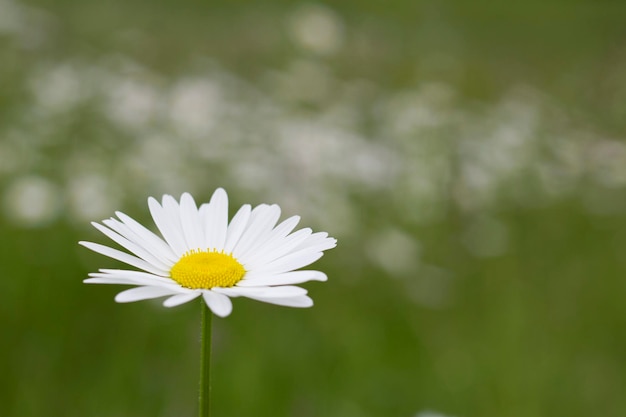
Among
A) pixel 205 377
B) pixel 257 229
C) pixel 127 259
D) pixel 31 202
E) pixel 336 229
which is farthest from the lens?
pixel 336 229

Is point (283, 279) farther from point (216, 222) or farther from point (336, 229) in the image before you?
point (336, 229)

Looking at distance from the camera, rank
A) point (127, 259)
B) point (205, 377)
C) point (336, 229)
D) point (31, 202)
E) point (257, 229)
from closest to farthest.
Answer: point (205, 377) → point (127, 259) → point (257, 229) → point (31, 202) → point (336, 229)

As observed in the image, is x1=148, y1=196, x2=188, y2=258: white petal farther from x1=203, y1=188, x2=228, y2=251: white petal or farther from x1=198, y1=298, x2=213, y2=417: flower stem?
x1=198, y1=298, x2=213, y2=417: flower stem

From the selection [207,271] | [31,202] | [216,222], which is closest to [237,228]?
[216,222]

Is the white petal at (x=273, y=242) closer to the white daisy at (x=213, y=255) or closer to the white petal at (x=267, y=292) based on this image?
the white daisy at (x=213, y=255)

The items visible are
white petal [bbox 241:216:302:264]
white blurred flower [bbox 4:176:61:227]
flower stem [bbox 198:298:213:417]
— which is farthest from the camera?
white blurred flower [bbox 4:176:61:227]

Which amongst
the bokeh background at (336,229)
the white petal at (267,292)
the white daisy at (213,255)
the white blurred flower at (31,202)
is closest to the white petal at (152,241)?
the white daisy at (213,255)

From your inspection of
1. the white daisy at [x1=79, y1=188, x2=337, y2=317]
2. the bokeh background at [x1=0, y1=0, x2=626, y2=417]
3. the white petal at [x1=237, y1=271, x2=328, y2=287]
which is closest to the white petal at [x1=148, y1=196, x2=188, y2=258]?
the white daisy at [x1=79, y1=188, x2=337, y2=317]
